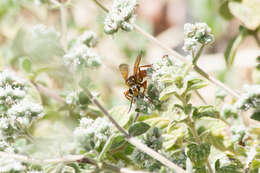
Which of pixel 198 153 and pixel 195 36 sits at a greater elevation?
pixel 195 36

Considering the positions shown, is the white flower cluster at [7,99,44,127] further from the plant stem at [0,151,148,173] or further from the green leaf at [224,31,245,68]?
the green leaf at [224,31,245,68]

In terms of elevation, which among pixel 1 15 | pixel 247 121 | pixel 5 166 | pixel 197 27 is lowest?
pixel 5 166

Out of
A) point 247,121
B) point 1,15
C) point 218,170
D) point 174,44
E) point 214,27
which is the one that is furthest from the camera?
point 174,44

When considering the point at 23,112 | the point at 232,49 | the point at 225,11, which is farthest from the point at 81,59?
the point at 225,11

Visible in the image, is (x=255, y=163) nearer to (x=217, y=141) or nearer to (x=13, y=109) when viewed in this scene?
(x=217, y=141)

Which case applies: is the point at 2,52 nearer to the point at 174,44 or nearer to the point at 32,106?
the point at 32,106

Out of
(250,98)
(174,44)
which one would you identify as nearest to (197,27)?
(250,98)
